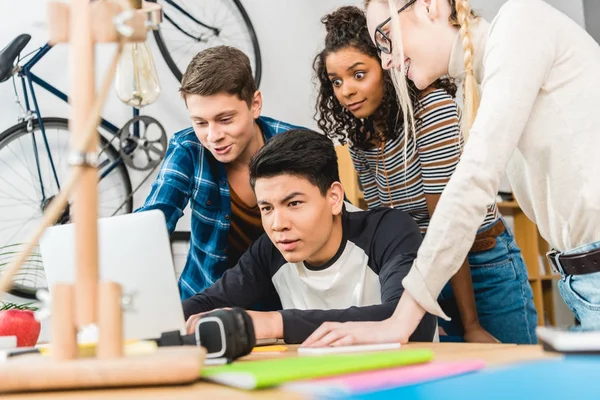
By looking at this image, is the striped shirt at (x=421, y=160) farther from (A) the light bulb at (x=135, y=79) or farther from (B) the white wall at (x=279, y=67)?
(B) the white wall at (x=279, y=67)

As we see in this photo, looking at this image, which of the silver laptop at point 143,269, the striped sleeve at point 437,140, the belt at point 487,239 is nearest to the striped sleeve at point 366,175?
the striped sleeve at point 437,140

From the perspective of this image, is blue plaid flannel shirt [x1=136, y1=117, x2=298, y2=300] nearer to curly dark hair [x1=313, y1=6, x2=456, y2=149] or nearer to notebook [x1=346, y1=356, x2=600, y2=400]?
curly dark hair [x1=313, y1=6, x2=456, y2=149]

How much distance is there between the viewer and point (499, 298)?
5.81ft

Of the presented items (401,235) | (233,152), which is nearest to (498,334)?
(401,235)

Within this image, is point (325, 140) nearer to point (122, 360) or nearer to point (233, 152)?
point (233, 152)

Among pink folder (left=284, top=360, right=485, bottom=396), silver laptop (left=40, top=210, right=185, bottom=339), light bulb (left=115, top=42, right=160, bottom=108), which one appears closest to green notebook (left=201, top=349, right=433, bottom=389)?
pink folder (left=284, top=360, right=485, bottom=396)

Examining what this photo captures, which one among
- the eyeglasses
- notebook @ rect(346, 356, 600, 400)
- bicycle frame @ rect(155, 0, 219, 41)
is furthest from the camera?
bicycle frame @ rect(155, 0, 219, 41)

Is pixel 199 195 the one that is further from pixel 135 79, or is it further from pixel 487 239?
pixel 135 79

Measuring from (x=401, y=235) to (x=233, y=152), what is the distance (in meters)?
0.51

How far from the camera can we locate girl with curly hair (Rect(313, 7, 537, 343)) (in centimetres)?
171

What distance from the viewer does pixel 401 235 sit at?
1.49 metres

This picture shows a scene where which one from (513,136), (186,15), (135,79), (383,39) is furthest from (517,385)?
(186,15)

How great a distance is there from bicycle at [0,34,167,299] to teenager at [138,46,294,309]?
1075mm

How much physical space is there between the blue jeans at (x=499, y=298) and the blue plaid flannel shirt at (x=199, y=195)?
0.63m
